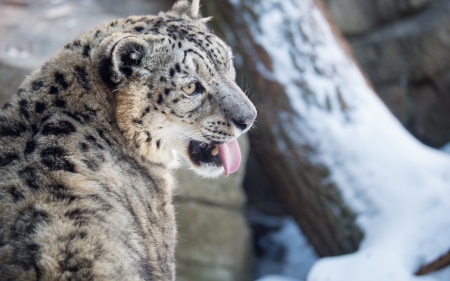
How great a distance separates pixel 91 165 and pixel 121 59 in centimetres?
60

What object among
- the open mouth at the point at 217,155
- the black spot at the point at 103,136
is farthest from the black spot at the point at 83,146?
the open mouth at the point at 217,155

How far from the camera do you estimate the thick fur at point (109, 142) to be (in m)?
2.28

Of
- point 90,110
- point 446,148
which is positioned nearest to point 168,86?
point 90,110

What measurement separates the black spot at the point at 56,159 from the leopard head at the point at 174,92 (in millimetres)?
458

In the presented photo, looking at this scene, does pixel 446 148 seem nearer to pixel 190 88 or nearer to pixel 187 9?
pixel 187 9

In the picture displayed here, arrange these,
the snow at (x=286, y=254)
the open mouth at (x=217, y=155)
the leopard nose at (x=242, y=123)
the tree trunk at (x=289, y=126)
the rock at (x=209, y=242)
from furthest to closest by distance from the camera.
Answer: the snow at (x=286, y=254)
the rock at (x=209, y=242)
the tree trunk at (x=289, y=126)
the open mouth at (x=217, y=155)
the leopard nose at (x=242, y=123)

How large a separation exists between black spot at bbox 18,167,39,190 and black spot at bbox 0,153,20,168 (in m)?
0.11

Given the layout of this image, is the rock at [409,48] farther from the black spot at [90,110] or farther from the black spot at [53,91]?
the black spot at [53,91]

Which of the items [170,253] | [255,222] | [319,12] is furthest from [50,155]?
[255,222]

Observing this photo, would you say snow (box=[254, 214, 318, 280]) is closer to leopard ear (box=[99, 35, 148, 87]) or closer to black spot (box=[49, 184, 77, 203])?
leopard ear (box=[99, 35, 148, 87])

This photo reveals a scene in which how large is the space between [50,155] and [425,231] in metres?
3.05

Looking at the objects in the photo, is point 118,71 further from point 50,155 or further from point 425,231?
point 425,231

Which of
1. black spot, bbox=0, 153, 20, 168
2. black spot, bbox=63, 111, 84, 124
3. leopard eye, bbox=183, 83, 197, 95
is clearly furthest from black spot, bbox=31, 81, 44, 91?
leopard eye, bbox=183, 83, 197, 95

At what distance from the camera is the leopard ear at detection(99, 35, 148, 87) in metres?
2.85
